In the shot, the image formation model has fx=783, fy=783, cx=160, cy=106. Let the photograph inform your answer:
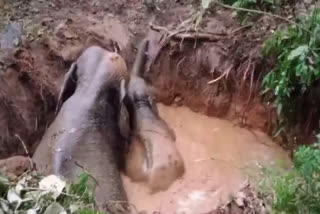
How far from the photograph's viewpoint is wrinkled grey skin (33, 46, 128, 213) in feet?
12.6

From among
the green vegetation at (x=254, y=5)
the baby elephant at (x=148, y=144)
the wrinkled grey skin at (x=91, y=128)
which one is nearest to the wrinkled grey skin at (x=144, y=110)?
the baby elephant at (x=148, y=144)

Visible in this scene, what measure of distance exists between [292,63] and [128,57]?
3.93 ft

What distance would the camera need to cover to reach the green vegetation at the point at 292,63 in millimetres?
3629

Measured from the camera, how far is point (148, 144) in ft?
13.6

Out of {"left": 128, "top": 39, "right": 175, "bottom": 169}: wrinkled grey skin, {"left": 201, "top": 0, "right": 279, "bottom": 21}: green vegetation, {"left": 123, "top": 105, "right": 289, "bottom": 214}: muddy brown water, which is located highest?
{"left": 201, "top": 0, "right": 279, "bottom": 21}: green vegetation

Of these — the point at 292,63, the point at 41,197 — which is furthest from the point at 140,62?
the point at 41,197

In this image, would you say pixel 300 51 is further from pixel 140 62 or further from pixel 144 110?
pixel 140 62

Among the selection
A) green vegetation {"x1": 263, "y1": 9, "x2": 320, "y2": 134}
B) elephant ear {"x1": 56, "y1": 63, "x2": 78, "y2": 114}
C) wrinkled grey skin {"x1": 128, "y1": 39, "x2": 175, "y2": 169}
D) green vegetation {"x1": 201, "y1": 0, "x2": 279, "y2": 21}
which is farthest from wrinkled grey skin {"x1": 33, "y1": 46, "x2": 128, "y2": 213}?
green vegetation {"x1": 263, "y1": 9, "x2": 320, "y2": 134}

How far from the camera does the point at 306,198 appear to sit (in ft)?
9.55

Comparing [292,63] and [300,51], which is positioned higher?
[300,51]

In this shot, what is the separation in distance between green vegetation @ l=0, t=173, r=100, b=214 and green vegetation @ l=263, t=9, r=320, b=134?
4.51 ft

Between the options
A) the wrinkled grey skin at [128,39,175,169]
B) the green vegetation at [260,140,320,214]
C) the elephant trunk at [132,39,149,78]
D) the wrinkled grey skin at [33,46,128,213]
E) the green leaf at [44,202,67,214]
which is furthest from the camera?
the elephant trunk at [132,39,149,78]

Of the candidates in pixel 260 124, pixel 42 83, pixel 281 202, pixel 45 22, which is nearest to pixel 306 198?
pixel 281 202

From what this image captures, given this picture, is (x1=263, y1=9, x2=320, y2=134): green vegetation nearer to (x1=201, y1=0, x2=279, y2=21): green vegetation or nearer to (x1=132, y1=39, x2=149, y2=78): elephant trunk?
(x1=201, y1=0, x2=279, y2=21): green vegetation
